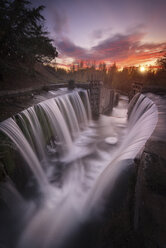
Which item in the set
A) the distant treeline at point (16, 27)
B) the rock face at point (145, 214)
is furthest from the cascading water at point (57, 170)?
the distant treeline at point (16, 27)

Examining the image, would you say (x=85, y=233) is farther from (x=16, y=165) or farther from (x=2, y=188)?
(x=16, y=165)

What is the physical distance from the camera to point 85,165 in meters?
7.76

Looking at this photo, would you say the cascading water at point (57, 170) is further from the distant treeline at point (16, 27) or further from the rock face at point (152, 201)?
the distant treeline at point (16, 27)

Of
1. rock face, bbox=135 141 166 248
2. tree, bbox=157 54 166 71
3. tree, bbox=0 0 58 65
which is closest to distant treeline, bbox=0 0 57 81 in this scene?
tree, bbox=0 0 58 65

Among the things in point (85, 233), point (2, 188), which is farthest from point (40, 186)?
point (85, 233)

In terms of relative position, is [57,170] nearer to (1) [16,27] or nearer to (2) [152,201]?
(2) [152,201]

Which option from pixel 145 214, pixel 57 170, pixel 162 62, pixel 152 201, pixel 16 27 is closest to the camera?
pixel 145 214

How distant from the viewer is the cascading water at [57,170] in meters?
4.20

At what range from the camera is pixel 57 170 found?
702 cm

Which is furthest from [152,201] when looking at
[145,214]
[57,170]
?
[57,170]

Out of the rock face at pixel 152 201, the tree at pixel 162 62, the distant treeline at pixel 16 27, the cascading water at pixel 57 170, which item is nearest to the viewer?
the rock face at pixel 152 201

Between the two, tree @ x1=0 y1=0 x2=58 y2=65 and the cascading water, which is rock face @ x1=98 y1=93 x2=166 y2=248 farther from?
tree @ x1=0 y1=0 x2=58 y2=65

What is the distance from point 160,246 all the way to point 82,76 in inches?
4390

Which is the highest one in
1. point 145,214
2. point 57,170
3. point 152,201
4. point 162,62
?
point 162,62
